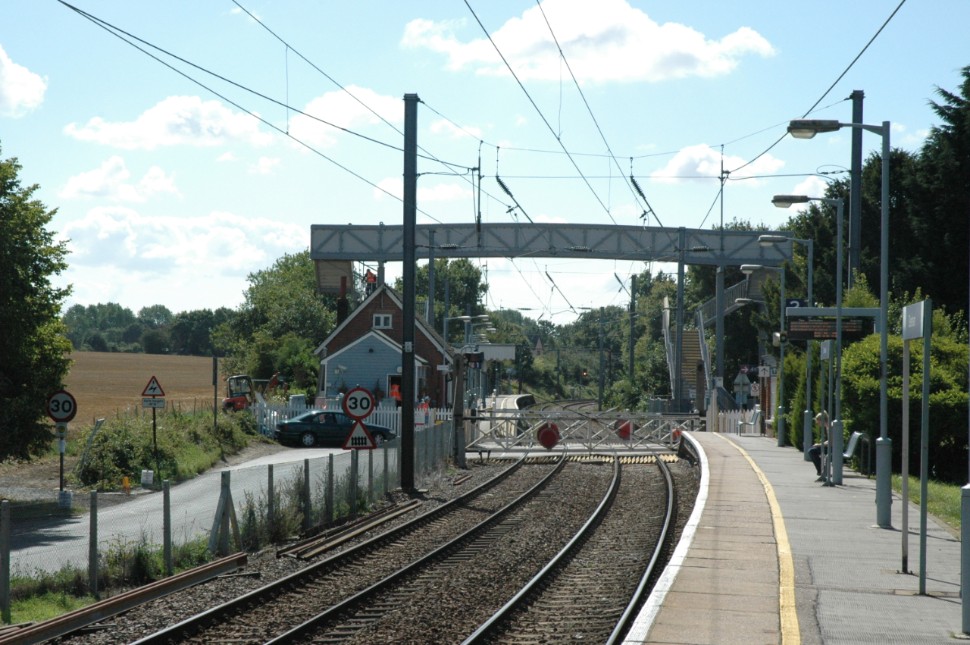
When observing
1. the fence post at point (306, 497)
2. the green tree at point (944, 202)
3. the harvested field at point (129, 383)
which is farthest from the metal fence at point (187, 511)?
the harvested field at point (129, 383)

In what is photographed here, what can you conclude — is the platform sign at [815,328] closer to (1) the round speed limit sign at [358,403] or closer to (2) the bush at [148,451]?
(1) the round speed limit sign at [358,403]

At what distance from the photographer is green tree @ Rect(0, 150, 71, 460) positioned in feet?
77.3

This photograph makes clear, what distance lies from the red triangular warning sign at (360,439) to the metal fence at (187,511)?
206 millimetres

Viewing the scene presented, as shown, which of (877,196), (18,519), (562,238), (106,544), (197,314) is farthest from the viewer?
(197,314)

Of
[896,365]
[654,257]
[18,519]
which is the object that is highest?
[654,257]

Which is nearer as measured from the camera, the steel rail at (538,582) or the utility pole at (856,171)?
the steel rail at (538,582)

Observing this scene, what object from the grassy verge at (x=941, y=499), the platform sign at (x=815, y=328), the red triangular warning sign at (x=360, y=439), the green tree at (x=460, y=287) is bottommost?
the grassy verge at (x=941, y=499)

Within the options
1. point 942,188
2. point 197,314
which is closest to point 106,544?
point 942,188

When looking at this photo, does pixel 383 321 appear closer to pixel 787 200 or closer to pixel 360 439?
pixel 360 439

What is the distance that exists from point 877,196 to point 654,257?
1049cm

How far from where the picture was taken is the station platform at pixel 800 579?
9.56 m

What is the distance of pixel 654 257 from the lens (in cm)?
4969

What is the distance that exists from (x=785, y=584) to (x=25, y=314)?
58.9 ft

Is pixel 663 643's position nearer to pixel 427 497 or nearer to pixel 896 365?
pixel 427 497
